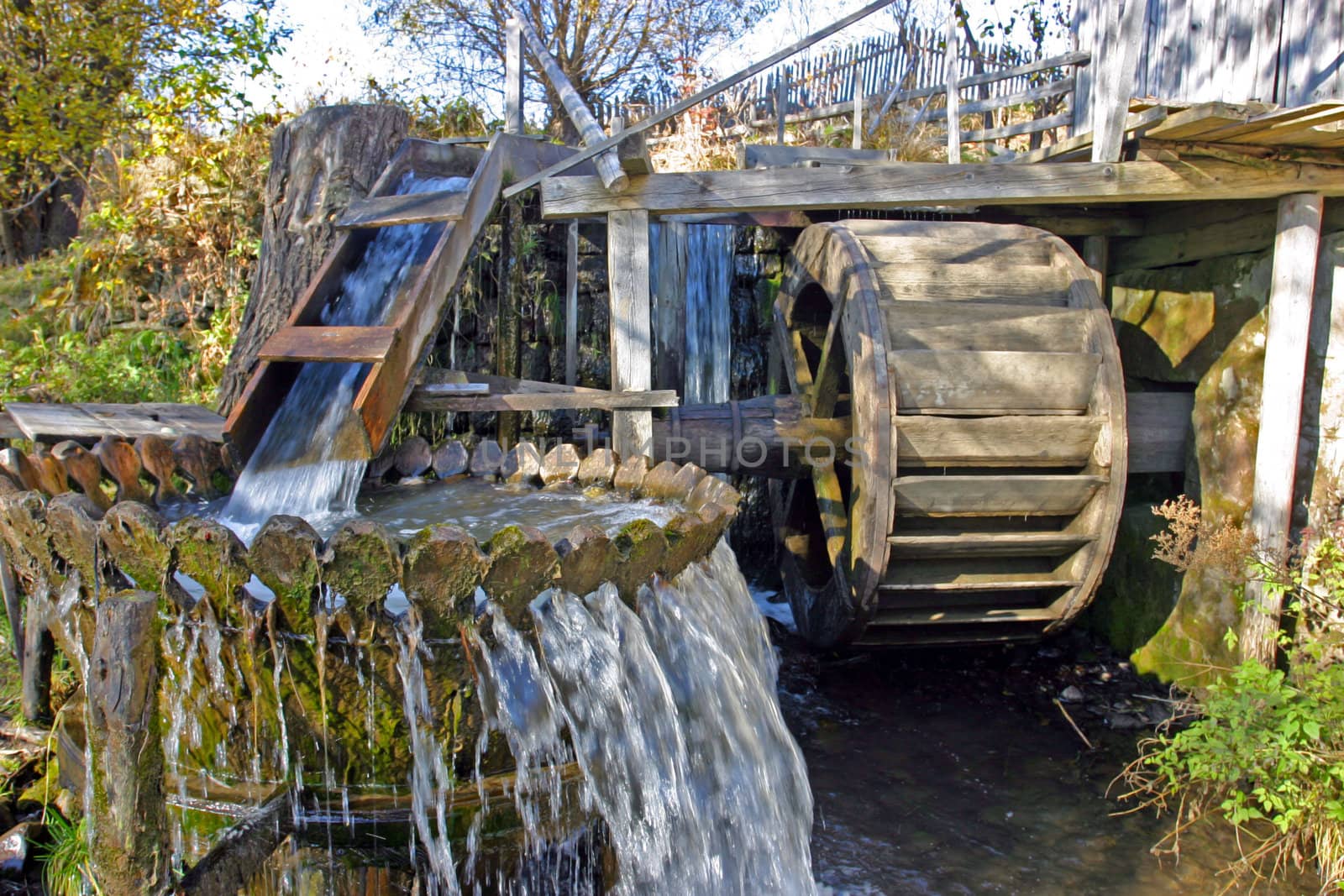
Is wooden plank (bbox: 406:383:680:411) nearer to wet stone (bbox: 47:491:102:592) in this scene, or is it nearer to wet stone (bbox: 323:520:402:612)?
wet stone (bbox: 47:491:102:592)

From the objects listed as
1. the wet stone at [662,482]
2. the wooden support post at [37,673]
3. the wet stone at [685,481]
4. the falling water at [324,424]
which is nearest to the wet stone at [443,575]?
the wet stone at [685,481]

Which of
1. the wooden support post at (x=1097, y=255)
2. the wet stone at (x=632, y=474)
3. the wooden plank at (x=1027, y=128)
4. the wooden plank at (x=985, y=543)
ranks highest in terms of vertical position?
the wooden plank at (x=1027, y=128)

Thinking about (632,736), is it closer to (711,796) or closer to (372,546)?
(711,796)

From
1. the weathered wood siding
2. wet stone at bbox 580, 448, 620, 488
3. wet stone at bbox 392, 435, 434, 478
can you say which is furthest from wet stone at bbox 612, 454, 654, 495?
the weathered wood siding

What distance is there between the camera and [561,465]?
4027 millimetres

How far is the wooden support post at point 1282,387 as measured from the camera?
4023 mm

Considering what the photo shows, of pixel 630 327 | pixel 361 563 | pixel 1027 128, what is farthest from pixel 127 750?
pixel 1027 128

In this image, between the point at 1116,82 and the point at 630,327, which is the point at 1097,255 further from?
the point at 630,327

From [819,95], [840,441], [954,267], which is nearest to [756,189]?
[954,267]

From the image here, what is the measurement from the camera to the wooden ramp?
13.0 ft

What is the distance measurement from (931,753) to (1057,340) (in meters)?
1.89

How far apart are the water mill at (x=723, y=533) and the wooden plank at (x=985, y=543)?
0.14ft

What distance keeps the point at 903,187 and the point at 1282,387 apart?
185 cm

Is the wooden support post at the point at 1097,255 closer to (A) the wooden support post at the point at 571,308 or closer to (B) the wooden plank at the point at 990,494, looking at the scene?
(B) the wooden plank at the point at 990,494
